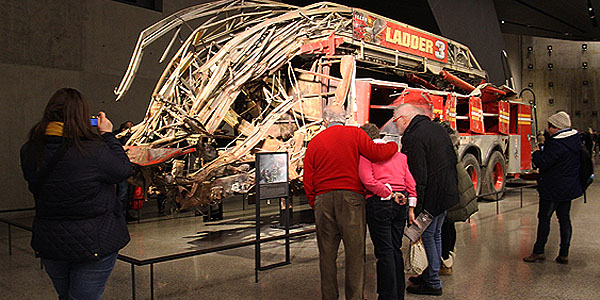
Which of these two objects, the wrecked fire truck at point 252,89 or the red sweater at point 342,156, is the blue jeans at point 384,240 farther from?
the wrecked fire truck at point 252,89

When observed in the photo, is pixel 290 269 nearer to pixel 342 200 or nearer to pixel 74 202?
pixel 342 200

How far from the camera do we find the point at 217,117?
6676 millimetres

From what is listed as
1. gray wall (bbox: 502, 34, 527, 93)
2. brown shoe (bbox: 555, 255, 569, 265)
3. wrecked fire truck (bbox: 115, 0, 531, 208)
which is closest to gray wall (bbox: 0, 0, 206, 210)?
wrecked fire truck (bbox: 115, 0, 531, 208)

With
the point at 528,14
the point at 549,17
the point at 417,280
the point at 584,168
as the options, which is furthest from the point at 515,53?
the point at 417,280

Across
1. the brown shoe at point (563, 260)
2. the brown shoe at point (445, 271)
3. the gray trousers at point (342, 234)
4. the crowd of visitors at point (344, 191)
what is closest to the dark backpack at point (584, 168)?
the crowd of visitors at point (344, 191)

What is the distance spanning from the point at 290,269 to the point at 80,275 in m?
3.08

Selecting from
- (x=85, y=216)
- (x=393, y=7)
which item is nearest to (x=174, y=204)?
(x=85, y=216)

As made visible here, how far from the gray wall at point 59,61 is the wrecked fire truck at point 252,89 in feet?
11.1

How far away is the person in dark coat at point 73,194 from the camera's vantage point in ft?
9.07

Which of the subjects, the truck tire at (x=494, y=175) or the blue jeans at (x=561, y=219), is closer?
the blue jeans at (x=561, y=219)

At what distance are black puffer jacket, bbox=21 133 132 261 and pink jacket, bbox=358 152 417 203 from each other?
1829mm

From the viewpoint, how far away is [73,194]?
109 inches

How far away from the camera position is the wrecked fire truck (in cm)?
654

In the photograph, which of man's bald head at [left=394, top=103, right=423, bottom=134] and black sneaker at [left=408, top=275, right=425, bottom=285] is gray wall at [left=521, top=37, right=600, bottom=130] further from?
man's bald head at [left=394, top=103, right=423, bottom=134]
